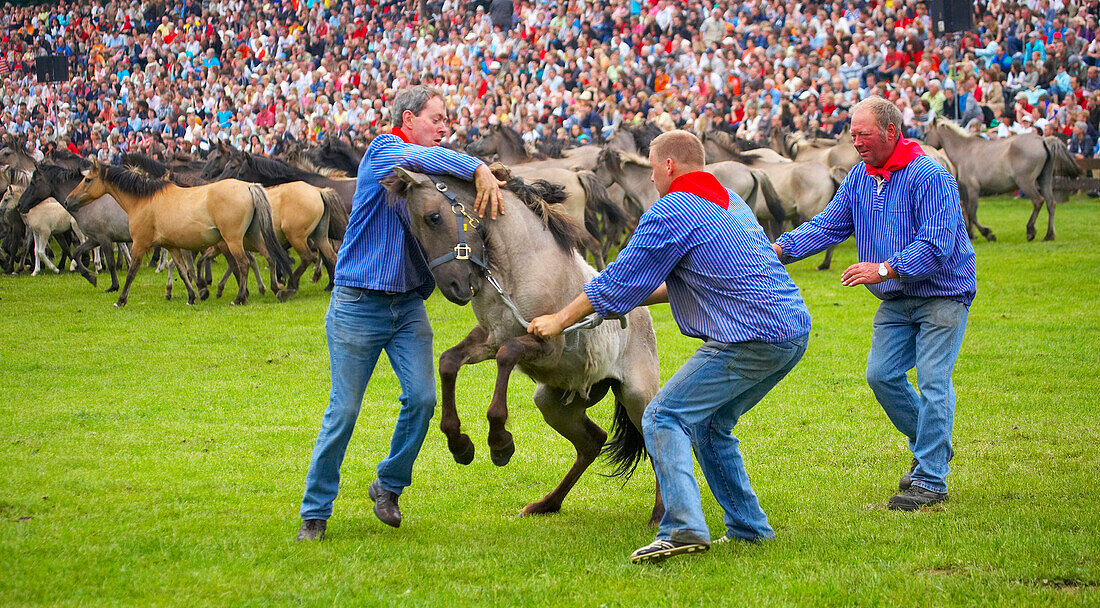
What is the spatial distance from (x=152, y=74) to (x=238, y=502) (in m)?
37.5

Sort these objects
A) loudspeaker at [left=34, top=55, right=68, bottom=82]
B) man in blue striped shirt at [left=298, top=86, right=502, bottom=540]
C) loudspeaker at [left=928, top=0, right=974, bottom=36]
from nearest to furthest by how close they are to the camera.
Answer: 1. man in blue striped shirt at [left=298, top=86, right=502, bottom=540]
2. loudspeaker at [left=928, top=0, right=974, bottom=36]
3. loudspeaker at [left=34, top=55, right=68, bottom=82]

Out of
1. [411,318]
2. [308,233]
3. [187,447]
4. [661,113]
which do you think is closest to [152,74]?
[661,113]

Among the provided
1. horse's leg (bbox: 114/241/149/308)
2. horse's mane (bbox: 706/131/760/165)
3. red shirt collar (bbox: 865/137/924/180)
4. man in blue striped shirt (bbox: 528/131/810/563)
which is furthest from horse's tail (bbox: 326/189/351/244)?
man in blue striped shirt (bbox: 528/131/810/563)

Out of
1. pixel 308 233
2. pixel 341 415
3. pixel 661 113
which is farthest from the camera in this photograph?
pixel 661 113

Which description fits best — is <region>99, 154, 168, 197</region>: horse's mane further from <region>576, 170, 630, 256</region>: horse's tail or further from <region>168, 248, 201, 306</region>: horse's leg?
<region>576, 170, 630, 256</region>: horse's tail

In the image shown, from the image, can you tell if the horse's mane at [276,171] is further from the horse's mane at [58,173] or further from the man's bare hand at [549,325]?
the man's bare hand at [549,325]

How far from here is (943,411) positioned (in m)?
5.29

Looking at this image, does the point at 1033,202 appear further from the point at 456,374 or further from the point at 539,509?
the point at 456,374

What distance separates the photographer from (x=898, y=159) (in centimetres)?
533

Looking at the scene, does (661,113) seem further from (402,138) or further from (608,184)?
(402,138)

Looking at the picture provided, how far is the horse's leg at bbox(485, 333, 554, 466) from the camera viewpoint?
4785 mm

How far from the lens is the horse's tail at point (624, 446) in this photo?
575 centimetres

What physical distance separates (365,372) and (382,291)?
1.31 ft

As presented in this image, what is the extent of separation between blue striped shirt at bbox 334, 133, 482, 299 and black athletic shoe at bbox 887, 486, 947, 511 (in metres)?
2.62
